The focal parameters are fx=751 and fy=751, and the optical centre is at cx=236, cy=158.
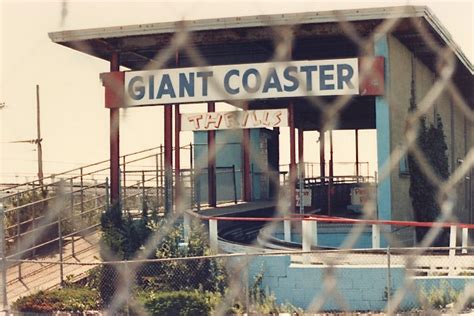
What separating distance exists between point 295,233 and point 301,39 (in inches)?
173

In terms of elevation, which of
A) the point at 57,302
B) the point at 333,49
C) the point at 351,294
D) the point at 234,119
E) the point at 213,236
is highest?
the point at 333,49

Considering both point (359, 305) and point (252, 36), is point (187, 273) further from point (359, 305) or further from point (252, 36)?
point (252, 36)

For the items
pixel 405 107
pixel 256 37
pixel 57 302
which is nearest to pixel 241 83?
pixel 256 37

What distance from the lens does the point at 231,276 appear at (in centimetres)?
1179

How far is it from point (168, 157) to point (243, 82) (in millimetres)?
2894

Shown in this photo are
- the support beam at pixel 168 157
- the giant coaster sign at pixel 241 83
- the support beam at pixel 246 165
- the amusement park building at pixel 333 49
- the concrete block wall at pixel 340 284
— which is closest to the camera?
the concrete block wall at pixel 340 284

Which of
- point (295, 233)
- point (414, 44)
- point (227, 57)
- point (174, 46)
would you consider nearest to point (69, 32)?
point (174, 46)

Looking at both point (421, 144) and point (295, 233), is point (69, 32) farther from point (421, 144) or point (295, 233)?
point (421, 144)

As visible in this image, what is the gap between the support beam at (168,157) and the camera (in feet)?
50.8

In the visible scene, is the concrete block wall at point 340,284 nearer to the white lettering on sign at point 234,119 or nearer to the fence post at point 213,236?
the fence post at point 213,236

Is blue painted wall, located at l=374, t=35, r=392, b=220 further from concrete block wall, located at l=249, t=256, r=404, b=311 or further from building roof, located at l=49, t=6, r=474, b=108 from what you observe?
concrete block wall, located at l=249, t=256, r=404, b=311

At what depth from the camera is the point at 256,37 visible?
15.5 m

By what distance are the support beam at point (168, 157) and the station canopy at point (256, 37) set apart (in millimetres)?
1230

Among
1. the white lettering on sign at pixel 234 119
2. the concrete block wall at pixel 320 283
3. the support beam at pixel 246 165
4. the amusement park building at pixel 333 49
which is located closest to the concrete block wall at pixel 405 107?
the amusement park building at pixel 333 49
